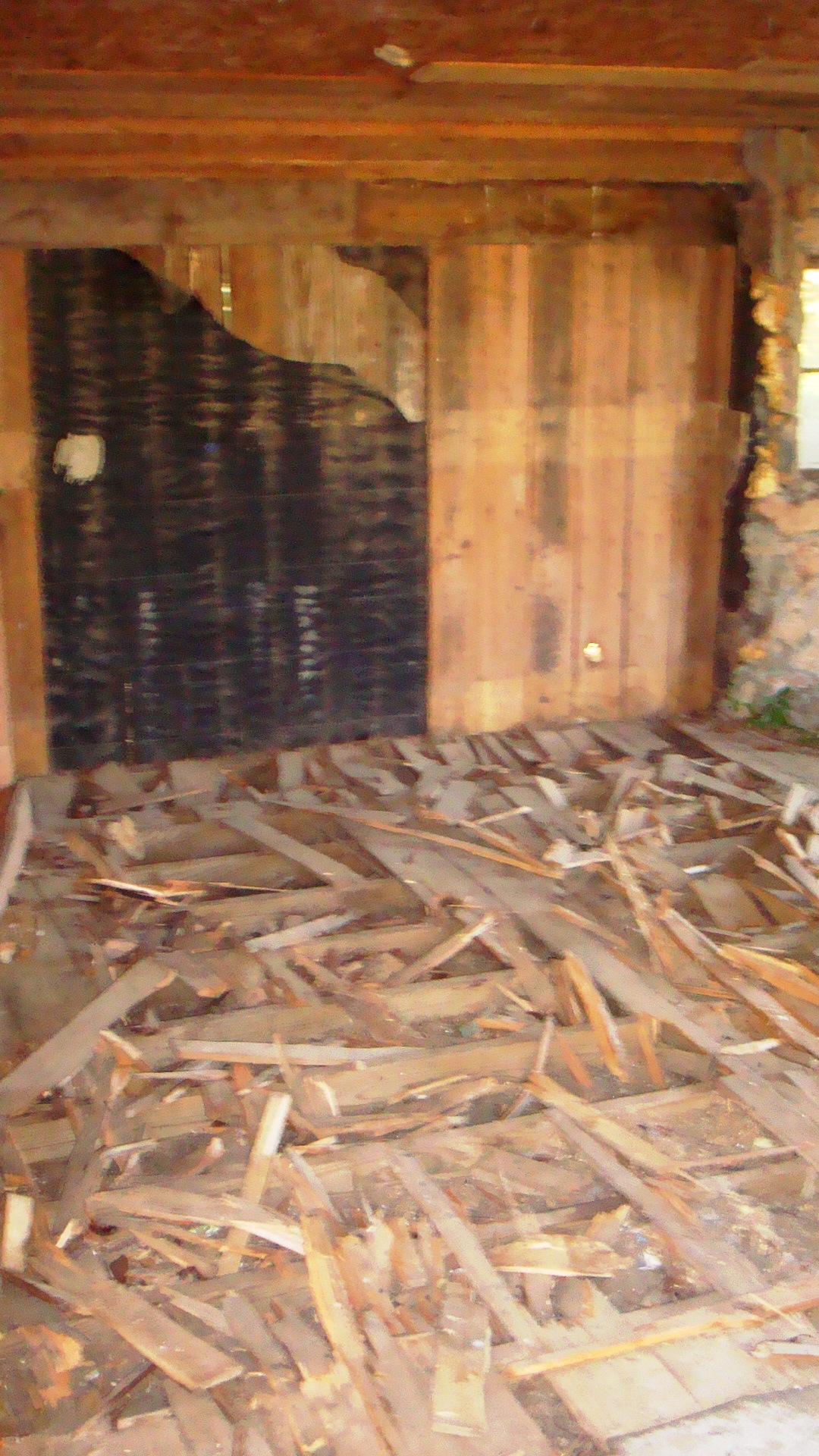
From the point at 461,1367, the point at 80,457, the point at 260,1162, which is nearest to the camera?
the point at 461,1367

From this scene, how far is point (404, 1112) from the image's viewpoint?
3053 mm

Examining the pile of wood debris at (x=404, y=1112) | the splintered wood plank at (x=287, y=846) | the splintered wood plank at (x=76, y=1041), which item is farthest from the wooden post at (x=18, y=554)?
the splintered wood plank at (x=76, y=1041)

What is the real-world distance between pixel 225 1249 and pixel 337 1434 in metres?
0.51

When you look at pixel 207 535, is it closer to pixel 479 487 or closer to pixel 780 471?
pixel 479 487

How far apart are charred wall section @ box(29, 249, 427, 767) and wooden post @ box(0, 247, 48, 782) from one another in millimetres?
49

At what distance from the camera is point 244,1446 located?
82.8 inches

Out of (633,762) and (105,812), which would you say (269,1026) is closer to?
(105,812)

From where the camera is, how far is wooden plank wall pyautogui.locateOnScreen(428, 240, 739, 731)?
5.34m

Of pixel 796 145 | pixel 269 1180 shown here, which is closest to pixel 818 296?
pixel 796 145

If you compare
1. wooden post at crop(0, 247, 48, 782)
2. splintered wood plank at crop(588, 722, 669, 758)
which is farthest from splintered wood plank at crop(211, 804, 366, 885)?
splintered wood plank at crop(588, 722, 669, 758)

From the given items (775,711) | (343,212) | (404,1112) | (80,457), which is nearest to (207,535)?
(80,457)

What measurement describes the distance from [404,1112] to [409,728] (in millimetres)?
2678

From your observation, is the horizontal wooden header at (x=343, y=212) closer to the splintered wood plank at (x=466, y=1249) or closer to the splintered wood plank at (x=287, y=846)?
the splintered wood plank at (x=287, y=846)

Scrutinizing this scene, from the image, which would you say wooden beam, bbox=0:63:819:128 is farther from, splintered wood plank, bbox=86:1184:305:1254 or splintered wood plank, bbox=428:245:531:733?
splintered wood plank, bbox=86:1184:305:1254
